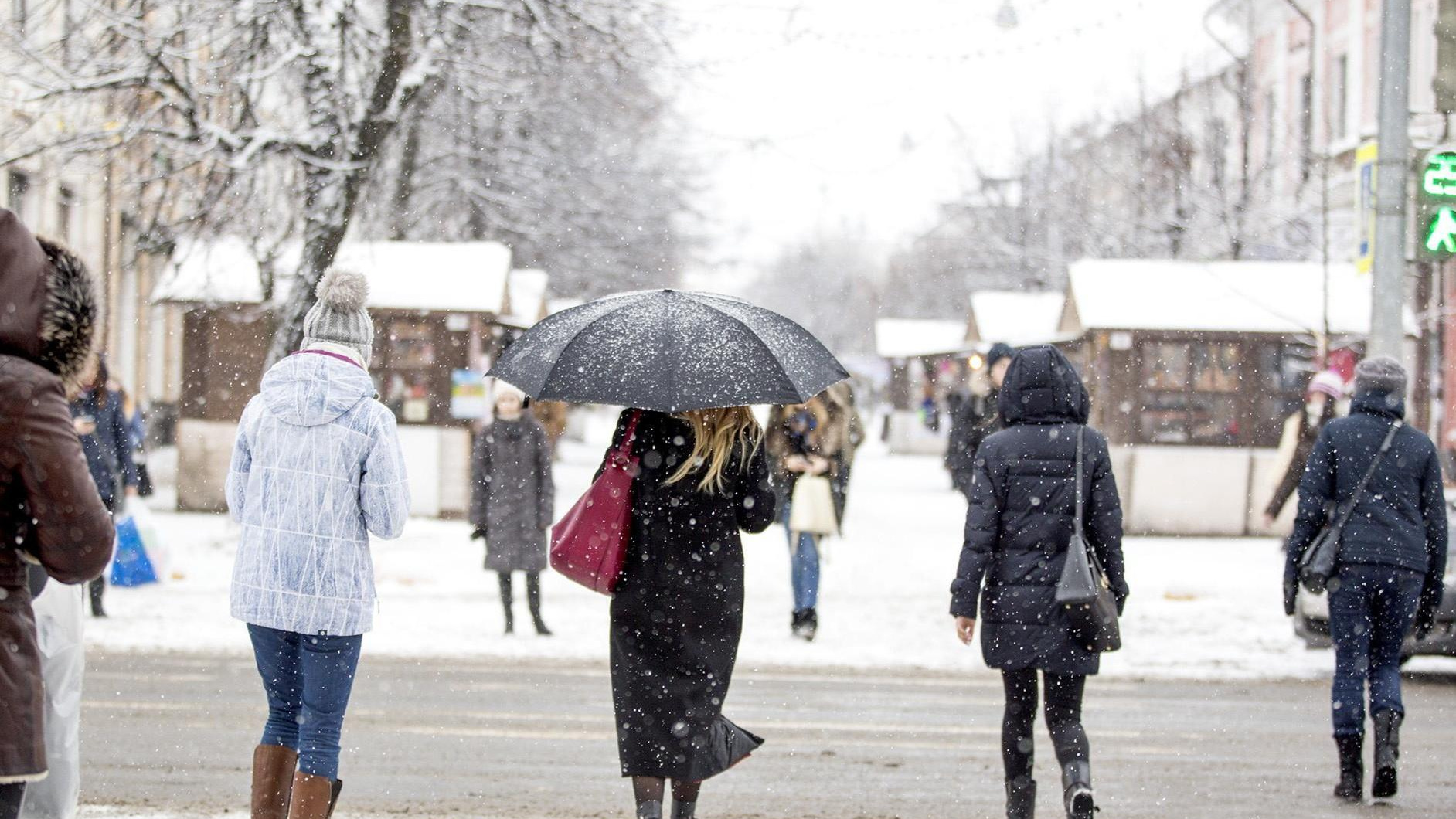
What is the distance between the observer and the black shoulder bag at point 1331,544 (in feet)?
21.8

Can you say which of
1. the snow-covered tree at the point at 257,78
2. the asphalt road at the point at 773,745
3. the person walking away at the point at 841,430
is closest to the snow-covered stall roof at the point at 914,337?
the snow-covered tree at the point at 257,78

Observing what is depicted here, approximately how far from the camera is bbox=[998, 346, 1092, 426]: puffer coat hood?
5723 millimetres

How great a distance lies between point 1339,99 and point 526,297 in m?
17.0

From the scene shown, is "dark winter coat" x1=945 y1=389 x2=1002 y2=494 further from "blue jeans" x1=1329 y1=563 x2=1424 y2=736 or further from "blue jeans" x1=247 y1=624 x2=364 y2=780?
"blue jeans" x1=247 y1=624 x2=364 y2=780

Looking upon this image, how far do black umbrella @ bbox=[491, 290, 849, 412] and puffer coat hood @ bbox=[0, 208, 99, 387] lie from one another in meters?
1.65

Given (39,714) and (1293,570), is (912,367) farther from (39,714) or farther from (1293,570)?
(39,714)

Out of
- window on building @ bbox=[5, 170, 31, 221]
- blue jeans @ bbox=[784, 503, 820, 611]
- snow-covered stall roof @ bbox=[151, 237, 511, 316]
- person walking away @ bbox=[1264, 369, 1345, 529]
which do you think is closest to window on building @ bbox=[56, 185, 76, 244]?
window on building @ bbox=[5, 170, 31, 221]

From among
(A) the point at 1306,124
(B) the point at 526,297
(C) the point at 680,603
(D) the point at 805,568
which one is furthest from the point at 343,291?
(A) the point at 1306,124

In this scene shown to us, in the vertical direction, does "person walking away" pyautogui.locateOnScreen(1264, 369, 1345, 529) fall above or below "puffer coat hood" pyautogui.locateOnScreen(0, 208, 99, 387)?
below

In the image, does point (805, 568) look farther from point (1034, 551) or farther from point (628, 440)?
point (628, 440)

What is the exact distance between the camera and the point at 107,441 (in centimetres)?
1091

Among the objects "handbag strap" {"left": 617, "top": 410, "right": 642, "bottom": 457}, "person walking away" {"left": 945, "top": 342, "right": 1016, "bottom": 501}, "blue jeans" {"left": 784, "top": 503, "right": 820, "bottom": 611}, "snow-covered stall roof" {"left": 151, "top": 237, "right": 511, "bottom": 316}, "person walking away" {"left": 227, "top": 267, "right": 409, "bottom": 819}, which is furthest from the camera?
"snow-covered stall roof" {"left": 151, "top": 237, "right": 511, "bottom": 316}

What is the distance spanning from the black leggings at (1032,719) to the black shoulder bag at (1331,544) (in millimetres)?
1459

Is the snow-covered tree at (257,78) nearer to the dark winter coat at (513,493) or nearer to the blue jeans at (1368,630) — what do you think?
the dark winter coat at (513,493)
